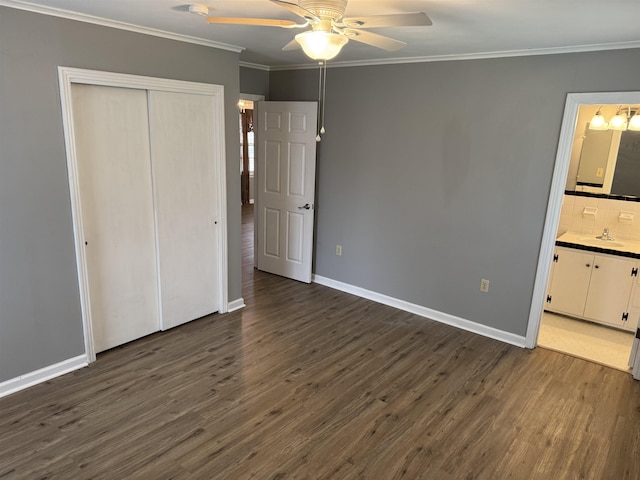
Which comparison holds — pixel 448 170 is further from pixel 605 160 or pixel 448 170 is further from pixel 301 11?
pixel 301 11

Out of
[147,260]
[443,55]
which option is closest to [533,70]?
[443,55]

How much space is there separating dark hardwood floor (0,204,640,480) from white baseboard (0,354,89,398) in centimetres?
6

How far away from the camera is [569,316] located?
173 inches

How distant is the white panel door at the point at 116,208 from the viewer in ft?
9.88

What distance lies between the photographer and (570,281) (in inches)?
168

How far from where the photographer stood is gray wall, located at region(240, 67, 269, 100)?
186 inches

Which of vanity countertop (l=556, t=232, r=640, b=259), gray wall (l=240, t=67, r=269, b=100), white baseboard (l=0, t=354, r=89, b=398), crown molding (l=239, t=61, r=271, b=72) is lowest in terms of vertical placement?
white baseboard (l=0, t=354, r=89, b=398)

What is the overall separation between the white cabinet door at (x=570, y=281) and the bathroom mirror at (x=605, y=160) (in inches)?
31.6

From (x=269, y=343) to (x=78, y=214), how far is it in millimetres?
1726

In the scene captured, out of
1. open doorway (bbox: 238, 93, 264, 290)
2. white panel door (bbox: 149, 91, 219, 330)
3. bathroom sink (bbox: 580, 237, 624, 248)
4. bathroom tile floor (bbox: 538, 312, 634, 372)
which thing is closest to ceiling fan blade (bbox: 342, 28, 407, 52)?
white panel door (bbox: 149, 91, 219, 330)

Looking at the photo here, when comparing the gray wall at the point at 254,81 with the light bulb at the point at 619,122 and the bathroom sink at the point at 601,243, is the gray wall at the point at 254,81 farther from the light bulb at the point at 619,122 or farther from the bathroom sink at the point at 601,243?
the bathroom sink at the point at 601,243

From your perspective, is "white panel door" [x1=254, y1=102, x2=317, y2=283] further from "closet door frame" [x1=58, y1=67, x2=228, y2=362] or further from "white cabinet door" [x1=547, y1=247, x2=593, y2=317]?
"white cabinet door" [x1=547, y1=247, x2=593, y2=317]

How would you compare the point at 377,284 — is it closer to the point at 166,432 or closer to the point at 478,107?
the point at 478,107

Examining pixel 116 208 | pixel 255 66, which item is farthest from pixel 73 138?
pixel 255 66
